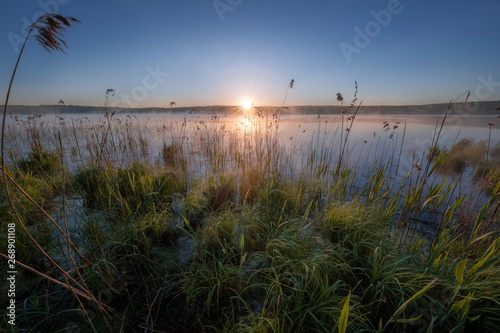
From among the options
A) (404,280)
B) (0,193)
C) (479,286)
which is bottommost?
(404,280)

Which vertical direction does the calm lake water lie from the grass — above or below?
above

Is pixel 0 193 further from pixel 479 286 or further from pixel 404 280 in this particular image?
pixel 479 286

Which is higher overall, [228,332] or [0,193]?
[0,193]

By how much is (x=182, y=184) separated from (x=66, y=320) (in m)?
2.54

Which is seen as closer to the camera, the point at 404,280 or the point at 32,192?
the point at 404,280

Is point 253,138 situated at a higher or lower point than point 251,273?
higher

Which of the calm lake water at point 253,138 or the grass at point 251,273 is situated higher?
the calm lake water at point 253,138

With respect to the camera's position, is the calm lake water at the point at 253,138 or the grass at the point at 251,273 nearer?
the grass at the point at 251,273

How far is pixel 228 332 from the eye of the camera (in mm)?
1444

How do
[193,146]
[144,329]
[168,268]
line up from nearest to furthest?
[144,329] < [168,268] < [193,146]

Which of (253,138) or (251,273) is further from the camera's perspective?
(253,138)

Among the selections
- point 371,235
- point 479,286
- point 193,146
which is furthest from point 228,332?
point 193,146

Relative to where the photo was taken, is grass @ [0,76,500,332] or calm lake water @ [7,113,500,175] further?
calm lake water @ [7,113,500,175]

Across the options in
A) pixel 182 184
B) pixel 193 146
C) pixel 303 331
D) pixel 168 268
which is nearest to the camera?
pixel 303 331
